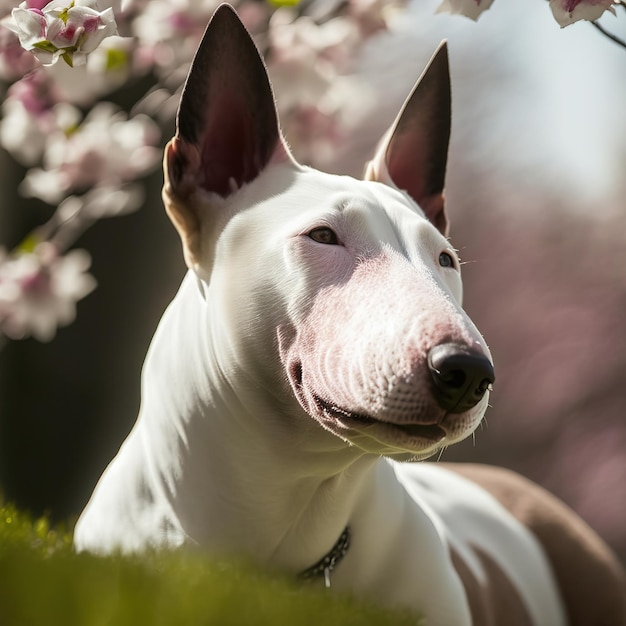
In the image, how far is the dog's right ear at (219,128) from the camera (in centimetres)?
125

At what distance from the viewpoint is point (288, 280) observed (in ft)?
3.70

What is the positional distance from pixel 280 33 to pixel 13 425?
7.63 feet

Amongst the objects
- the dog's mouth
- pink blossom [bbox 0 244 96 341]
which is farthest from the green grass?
pink blossom [bbox 0 244 96 341]

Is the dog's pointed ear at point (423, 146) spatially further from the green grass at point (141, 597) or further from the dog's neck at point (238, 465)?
the green grass at point (141, 597)

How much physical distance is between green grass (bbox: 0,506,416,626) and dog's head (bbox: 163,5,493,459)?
0.26 metres

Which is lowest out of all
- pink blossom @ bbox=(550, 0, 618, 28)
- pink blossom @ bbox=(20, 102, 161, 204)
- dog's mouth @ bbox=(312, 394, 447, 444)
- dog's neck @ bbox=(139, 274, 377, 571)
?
pink blossom @ bbox=(20, 102, 161, 204)

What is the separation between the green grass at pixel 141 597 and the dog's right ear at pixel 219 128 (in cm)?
58

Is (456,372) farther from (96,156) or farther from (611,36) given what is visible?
(96,156)

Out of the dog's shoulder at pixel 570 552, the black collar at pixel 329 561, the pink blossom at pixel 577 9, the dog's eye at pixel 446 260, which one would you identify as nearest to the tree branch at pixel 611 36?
the pink blossom at pixel 577 9

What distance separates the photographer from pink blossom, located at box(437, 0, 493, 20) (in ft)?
3.25

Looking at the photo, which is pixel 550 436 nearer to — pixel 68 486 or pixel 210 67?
pixel 68 486

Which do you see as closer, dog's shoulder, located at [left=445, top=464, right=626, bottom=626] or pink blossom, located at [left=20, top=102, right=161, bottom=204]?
dog's shoulder, located at [left=445, top=464, right=626, bottom=626]

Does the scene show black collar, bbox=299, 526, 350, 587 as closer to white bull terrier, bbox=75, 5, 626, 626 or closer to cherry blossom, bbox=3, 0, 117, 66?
white bull terrier, bbox=75, 5, 626, 626

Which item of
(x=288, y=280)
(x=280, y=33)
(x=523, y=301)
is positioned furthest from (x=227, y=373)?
(x=523, y=301)
